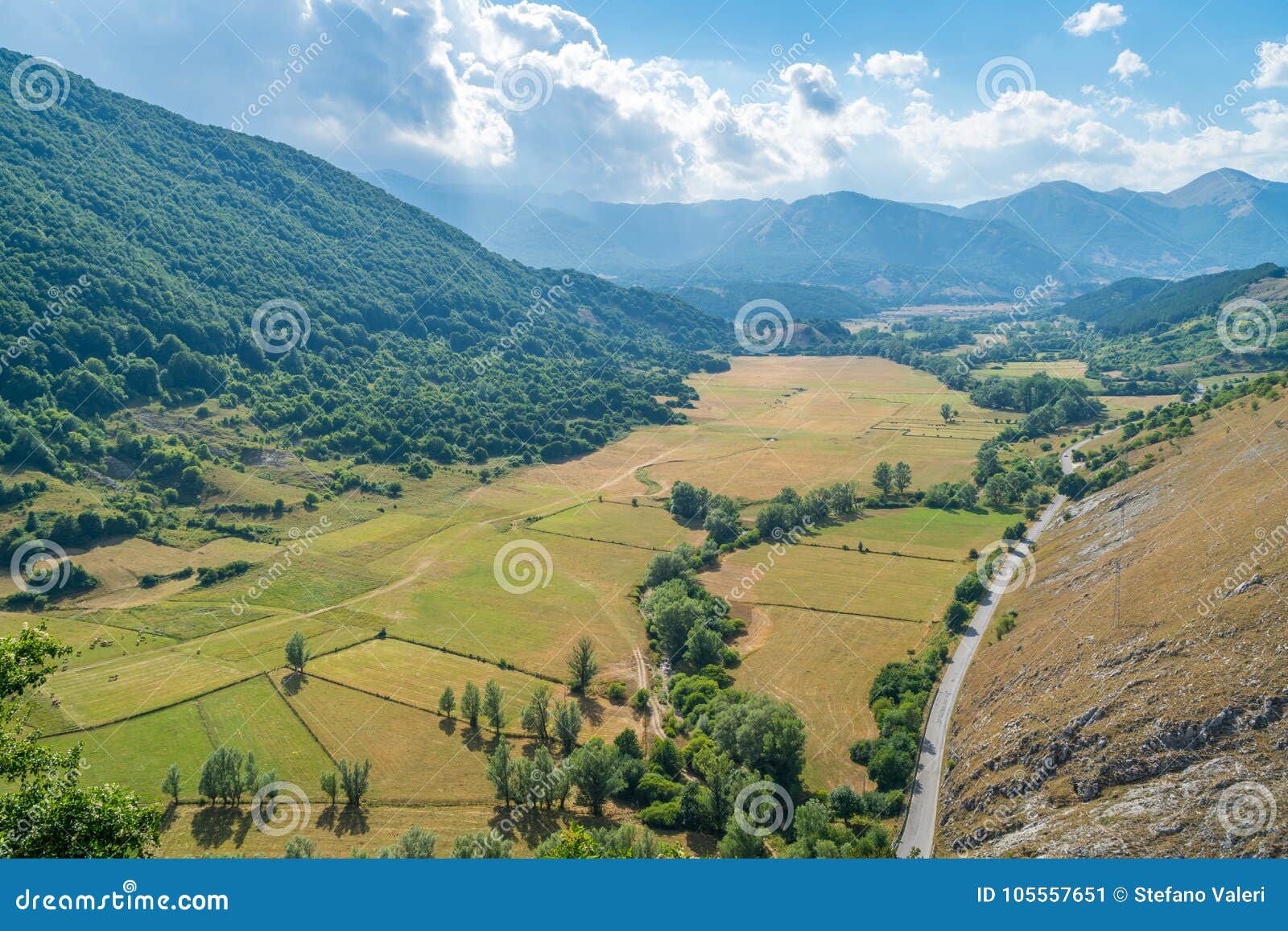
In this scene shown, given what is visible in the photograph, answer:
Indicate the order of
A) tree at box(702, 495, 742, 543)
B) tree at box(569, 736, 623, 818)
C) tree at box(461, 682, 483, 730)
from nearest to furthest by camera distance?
1. tree at box(569, 736, 623, 818)
2. tree at box(461, 682, 483, 730)
3. tree at box(702, 495, 742, 543)

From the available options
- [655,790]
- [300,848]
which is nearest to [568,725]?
[655,790]

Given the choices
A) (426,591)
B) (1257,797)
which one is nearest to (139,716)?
(426,591)

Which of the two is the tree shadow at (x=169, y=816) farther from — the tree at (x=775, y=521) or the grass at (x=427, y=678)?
the tree at (x=775, y=521)

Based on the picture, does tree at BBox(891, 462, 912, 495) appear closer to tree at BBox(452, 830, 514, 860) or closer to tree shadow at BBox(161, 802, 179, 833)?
tree at BBox(452, 830, 514, 860)

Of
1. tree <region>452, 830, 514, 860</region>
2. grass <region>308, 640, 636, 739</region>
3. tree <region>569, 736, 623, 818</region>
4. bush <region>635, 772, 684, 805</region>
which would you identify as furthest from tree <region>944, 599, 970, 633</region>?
tree <region>452, 830, 514, 860</region>

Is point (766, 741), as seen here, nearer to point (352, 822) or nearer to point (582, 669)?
point (582, 669)

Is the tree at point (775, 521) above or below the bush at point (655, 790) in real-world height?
above

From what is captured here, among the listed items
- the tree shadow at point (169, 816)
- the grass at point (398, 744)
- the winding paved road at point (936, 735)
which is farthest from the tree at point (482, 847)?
the winding paved road at point (936, 735)
